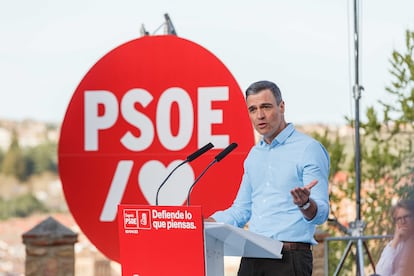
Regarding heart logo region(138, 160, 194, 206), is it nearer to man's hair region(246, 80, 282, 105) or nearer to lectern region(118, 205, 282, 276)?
man's hair region(246, 80, 282, 105)

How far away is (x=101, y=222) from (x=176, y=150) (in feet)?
2.14

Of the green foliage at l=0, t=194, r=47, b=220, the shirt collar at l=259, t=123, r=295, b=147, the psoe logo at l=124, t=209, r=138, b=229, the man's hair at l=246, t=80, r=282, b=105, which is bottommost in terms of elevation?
the green foliage at l=0, t=194, r=47, b=220

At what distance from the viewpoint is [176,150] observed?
565cm

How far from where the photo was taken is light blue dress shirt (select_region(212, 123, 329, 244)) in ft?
12.3

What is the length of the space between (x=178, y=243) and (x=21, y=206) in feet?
91.9

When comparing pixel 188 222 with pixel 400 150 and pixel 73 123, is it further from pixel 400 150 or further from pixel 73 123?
pixel 400 150

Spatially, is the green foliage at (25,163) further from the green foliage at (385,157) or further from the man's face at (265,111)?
the man's face at (265,111)

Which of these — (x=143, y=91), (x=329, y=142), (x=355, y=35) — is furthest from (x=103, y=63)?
(x=329, y=142)

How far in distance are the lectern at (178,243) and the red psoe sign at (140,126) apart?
1.79 m

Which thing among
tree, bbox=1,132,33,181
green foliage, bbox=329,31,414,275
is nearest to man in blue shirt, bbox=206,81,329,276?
green foliage, bbox=329,31,414,275

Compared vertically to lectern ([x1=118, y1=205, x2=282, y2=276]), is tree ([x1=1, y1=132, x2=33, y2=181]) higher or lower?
lower

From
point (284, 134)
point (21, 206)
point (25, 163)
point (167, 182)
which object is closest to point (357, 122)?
point (167, 182)

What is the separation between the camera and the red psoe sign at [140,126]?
5.55 meters

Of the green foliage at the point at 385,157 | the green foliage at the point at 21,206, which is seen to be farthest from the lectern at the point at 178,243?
the green foliage at the point at 21,206
